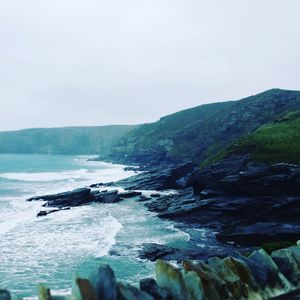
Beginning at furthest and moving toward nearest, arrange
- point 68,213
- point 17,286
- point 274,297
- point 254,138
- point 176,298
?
point 254,138, point 68,213, point 17,286, point 274,297, point 176,298

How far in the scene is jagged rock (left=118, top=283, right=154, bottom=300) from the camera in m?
10.9

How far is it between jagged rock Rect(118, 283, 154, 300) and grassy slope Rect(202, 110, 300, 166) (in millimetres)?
75109

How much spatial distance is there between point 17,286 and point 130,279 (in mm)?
10152

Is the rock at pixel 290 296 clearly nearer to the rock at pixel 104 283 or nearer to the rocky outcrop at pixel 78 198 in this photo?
the rock at pixel 104 283

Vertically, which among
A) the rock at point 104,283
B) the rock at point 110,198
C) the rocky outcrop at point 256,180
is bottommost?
the rock at point 110,198

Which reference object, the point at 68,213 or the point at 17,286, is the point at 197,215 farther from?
the point at 17,286

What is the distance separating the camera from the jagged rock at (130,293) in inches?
429

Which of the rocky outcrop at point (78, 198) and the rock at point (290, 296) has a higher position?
the rock at point (290, 296)

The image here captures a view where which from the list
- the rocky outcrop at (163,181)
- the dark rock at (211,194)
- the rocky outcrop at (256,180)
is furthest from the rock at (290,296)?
the rocky outcrop at (163,181)

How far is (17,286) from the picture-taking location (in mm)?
35625

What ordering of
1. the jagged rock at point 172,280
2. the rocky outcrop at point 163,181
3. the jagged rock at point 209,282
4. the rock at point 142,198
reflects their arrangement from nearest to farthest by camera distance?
the jagged rock at point 172,280 → the jagged rock at point 209,282 → the rock at point 142,198 → the rocky outcrop at point 163,181

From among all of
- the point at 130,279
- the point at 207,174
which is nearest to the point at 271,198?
the point at 207,174

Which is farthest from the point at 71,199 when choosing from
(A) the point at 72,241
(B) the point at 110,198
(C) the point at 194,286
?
(C) the point at 194,286

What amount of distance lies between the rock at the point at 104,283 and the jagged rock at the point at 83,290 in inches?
12.8
